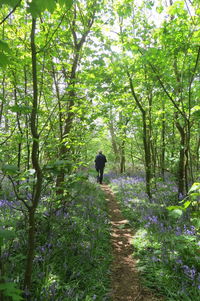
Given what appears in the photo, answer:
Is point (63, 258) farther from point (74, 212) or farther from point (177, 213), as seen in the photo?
point (177, 213)

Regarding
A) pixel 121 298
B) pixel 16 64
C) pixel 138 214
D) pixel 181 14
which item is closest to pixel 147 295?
pixel 121 298

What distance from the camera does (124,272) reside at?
12.2ft

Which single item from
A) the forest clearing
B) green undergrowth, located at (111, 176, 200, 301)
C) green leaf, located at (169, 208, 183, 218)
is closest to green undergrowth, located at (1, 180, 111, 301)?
the forest clearing

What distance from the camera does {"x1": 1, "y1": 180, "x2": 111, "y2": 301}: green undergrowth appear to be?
9.20 feet

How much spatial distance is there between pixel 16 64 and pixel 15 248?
11.1 ft

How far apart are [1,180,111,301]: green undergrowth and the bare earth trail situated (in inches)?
6.5

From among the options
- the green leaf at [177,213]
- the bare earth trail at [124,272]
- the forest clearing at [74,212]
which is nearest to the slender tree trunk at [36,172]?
the forest clearing at [74,212]

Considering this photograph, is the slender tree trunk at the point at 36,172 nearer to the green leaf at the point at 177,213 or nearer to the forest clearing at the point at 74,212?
the forest clearing at the point at 74,212

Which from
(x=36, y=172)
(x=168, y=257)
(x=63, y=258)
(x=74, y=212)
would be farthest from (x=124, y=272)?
(x=36, y=172)

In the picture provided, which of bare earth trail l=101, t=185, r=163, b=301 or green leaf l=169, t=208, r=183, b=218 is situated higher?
green leaf l=169, t=208, r=183, b=218

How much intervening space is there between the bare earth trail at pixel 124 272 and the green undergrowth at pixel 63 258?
0.54 feet

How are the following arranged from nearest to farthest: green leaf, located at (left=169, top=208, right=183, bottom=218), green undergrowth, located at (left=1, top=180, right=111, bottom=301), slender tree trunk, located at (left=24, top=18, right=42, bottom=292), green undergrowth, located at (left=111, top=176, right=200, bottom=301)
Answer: green leaf, located at (left=169, top=208, right=183, bottom=218), slender tree trunk, located at (left=24, top=18, right=42, bottom=292), green undergrowth, located at (left=1, top=180, right=111, bottom=301), green undergrowth, located at (left=111, top=176, right=200, bottom=301)

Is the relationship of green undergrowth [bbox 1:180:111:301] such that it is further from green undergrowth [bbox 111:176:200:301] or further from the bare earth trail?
green undergrowth [bbox 111:176:200:301]

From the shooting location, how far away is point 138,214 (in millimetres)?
6379
